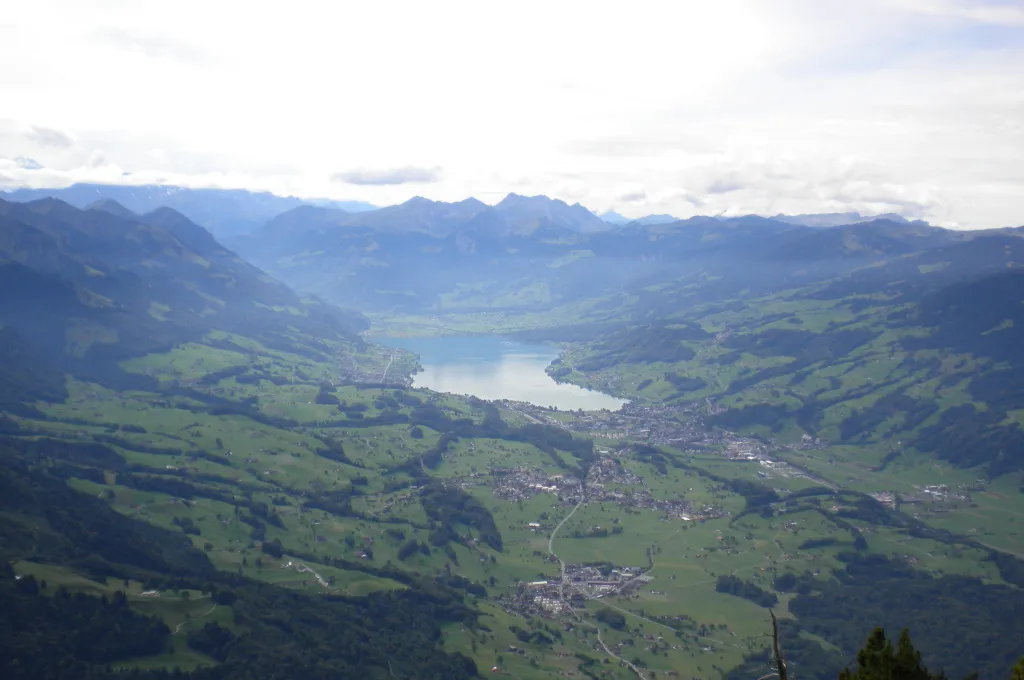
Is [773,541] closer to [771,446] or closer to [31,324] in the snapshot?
[771,446]

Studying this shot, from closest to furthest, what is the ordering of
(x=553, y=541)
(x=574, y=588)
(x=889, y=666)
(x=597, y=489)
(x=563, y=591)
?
(x=889, y=666) < (x=563, y=591) < (x=574, y=588) < (x=553, y=541) < (x=597, y=489)

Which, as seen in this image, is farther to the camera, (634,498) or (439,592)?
(634,498)

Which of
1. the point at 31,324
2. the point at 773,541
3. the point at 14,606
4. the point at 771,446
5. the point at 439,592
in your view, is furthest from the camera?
the point at 31,324

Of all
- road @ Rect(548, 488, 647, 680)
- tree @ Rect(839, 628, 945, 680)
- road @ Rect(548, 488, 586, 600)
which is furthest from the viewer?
road @ Rect(548, 488, 586, 600)

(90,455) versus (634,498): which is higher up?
(90,455)

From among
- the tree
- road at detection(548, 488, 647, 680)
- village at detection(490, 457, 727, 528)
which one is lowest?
road at detection(548, 488, 647, 680)

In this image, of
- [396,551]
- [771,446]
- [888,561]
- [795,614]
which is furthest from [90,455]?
[771,446]

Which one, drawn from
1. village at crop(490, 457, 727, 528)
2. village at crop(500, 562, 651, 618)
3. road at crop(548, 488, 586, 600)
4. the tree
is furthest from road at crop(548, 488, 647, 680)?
the tree

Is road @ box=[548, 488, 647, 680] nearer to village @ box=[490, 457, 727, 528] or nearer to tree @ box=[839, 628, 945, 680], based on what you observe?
village @ box=[490, 457, 727, 528]

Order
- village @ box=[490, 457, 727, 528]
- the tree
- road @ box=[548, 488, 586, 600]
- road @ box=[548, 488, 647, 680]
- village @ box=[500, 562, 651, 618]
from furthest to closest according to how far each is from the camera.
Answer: village @ box=[490, 457, 727, 528]
road @ box=[548, 488, 586, 600]
village @ box=[500, 562, 651, 618]
road @ box=[548, 488, 647, 680]
the tree

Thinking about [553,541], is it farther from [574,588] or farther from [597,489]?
[597,489]

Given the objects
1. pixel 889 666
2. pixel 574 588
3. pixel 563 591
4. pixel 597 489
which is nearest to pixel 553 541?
pixel 574 588
